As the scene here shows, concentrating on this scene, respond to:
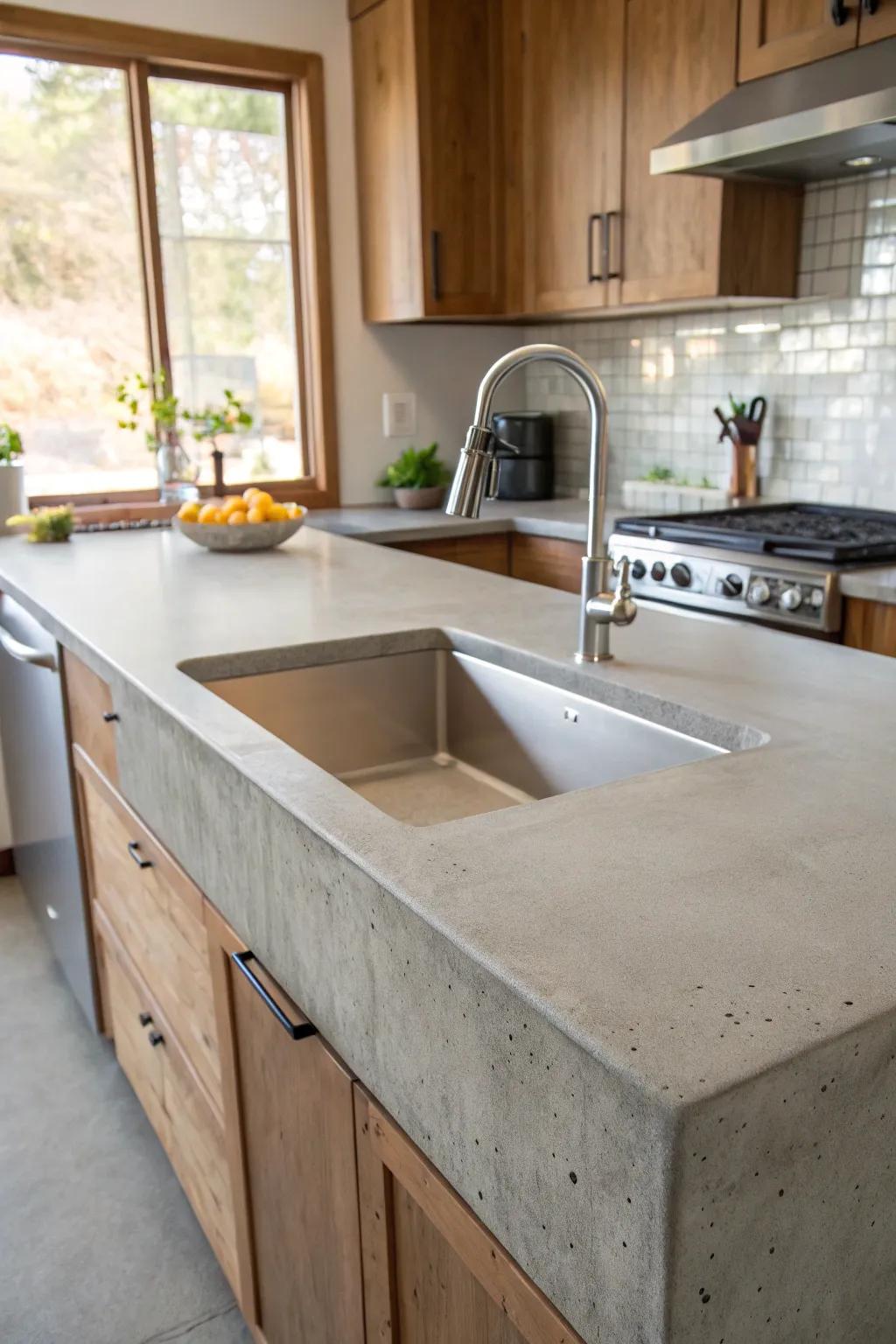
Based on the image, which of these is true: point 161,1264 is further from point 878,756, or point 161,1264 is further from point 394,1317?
point 878,756

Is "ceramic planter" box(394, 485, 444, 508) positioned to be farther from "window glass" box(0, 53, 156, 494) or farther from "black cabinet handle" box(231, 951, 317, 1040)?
"black cabinet handle" box(231, 951, 317, 1040)

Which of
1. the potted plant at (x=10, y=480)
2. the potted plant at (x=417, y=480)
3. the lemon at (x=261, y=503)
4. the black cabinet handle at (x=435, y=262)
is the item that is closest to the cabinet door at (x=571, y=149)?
the black cabinet handle at (x=435, y=262)

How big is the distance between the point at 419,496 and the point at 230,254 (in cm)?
101

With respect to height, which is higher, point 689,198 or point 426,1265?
point 689,198

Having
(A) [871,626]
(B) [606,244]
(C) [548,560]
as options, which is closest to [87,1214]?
(A) [871,626]

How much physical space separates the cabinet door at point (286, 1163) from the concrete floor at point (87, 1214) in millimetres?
309

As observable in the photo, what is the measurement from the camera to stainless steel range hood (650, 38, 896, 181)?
7.59 ft

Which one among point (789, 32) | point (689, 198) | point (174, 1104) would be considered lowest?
point (174, 1104)

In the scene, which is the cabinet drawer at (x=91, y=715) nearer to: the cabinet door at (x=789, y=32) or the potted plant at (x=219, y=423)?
the potted plant at (x=219, y=423)

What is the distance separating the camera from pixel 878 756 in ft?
3.54

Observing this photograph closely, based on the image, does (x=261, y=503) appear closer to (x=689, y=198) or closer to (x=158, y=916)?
(x=158, y=916)

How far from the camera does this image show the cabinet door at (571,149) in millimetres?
3189

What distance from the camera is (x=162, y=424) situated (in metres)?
3.49

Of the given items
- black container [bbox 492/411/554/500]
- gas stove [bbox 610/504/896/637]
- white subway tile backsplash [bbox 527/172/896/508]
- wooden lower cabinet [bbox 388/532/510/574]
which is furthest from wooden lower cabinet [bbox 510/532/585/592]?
white subway tile backsplash [bbox 527/172/896/508]
